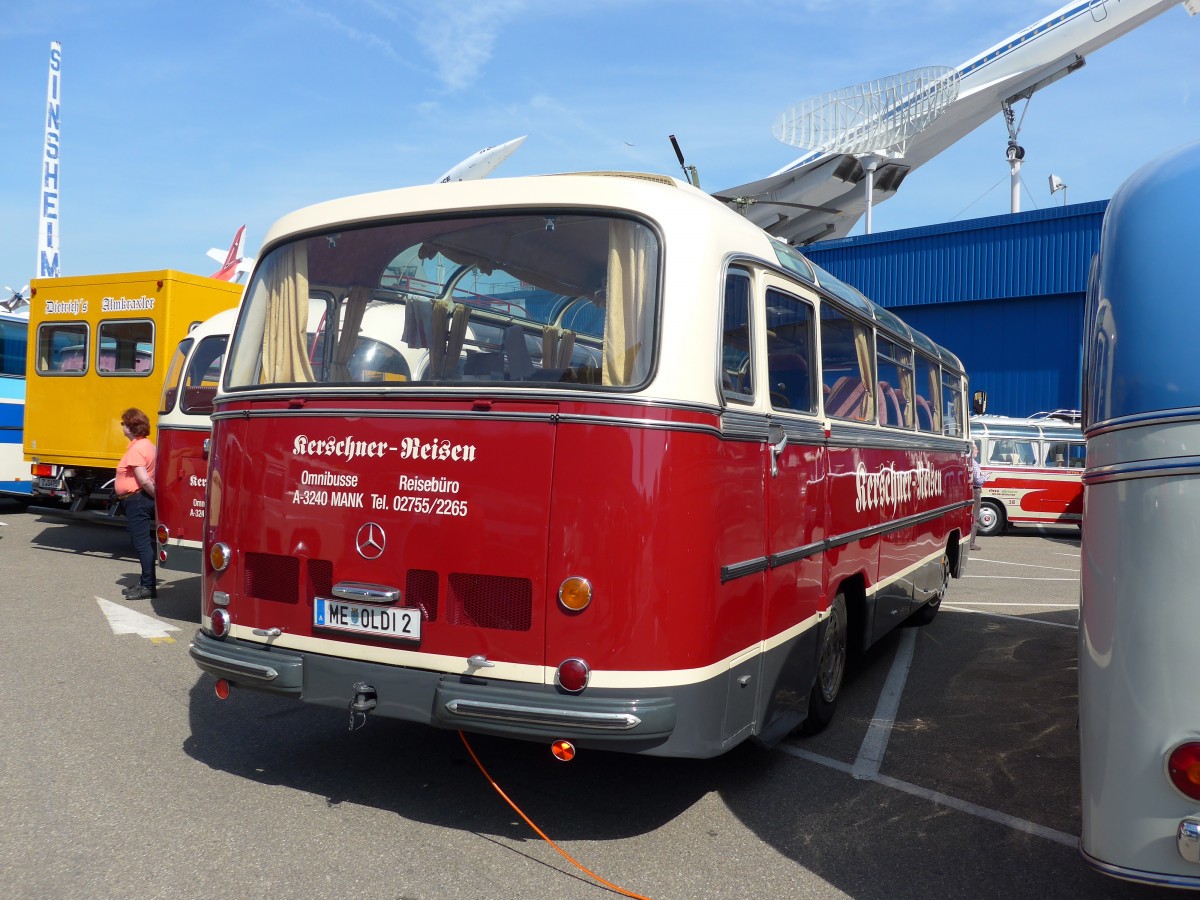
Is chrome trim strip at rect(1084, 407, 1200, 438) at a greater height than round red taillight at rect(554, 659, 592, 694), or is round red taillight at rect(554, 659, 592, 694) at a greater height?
chrome trim strip at rect(1084, 407, 1200, 438)

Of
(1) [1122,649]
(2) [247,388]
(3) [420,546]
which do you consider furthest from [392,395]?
(1) [1122,649]

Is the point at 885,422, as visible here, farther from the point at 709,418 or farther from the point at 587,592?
the point at 587,592

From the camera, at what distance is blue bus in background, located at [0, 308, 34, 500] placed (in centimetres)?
1592

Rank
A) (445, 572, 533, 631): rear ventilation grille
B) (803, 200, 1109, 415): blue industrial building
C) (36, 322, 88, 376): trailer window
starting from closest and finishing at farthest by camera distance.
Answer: (445, 572, 533, 631): rear ventilation grille, (36, 322, 88, 376): trailer window, (803, 200, 1109, 415): blue industrial building

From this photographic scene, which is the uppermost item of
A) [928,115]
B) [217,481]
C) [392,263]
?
[928,115]

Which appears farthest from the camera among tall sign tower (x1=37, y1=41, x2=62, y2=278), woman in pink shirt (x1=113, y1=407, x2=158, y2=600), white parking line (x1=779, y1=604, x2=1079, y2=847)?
tall sign tower (x1=37, y1=41, x2=62, y2=278)

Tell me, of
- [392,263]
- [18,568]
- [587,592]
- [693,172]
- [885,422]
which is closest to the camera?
[587,592]

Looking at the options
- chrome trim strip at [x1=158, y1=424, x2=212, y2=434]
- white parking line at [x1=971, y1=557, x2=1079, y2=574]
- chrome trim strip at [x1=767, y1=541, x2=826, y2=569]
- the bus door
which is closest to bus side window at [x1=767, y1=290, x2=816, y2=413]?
the bus door

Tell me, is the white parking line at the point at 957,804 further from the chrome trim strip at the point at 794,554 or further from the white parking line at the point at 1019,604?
the white parking line at the point at 1019,604

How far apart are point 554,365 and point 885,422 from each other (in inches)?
136

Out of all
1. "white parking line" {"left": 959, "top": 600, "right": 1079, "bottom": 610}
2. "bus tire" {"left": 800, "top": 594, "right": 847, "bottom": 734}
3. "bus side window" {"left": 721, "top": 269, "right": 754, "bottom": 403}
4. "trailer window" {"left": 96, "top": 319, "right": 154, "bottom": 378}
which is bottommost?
"white parking line" {"left": 959, "top": 600, "right": 1079, "bottom": 610}

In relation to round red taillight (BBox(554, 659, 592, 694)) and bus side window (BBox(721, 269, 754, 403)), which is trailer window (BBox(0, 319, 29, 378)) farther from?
round red taillight (BBox(554, 659, 592, 694))

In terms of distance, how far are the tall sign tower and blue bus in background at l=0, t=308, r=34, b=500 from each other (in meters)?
21.5

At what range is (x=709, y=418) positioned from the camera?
13.5 ft
